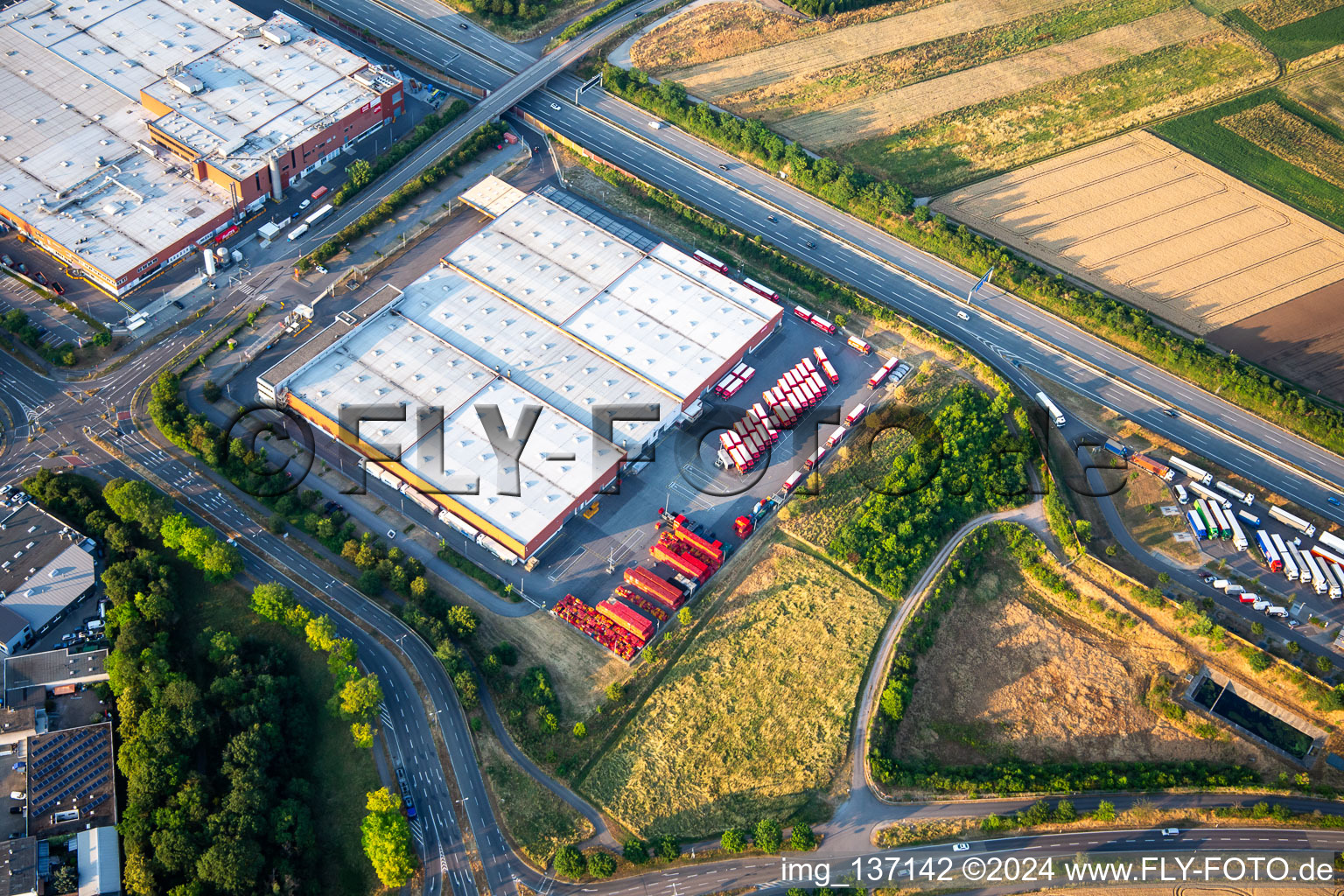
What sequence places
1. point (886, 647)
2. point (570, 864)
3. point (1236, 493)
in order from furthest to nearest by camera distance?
point (1236, 493)
point (886, 647)
point (570, 864)

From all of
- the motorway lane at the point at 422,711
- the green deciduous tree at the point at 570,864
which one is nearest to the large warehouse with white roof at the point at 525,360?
the motorway lane at the point at 422,711

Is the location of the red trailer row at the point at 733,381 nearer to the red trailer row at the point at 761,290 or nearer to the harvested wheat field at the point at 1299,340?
the red trailer row at the point at 761,290

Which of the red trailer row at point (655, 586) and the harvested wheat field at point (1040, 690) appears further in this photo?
the red trailer row at point (655, 586)

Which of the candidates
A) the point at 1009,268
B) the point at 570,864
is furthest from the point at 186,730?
the point at 1009,268

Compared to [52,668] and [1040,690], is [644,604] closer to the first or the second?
[1040,690]

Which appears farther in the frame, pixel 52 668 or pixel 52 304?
pixel 52 304

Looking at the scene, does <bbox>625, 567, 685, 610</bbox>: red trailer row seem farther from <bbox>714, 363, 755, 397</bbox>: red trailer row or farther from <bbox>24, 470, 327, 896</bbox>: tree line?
<bbox>24, 470, 327, 896</bbox>: tree line

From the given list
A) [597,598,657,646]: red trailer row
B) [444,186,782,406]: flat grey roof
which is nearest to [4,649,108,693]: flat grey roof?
[597,598,657,646]: red trailer row
